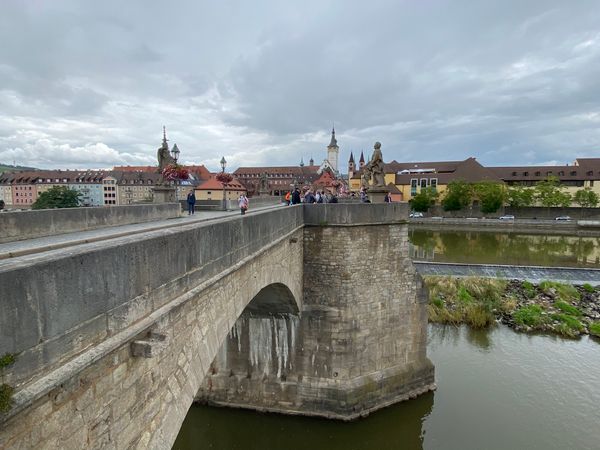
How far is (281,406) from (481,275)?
67.0 feet

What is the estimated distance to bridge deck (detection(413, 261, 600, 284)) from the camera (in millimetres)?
27734

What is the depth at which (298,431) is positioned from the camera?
1220cm

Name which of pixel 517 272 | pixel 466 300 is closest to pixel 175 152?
pixel 466 300

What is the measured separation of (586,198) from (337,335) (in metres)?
79.2

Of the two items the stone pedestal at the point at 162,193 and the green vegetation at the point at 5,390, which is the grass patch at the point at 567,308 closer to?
the stone pedestal at the point at 162,193

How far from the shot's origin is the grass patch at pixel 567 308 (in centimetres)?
2132

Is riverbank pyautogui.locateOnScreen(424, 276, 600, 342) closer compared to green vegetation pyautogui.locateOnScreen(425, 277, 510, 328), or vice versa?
riverbank pyautogui.locateOnScreen(424, 276, 600, 342)

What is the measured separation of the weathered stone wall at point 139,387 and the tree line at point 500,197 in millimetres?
71267

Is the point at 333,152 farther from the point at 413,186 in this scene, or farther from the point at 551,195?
the point at 551,195

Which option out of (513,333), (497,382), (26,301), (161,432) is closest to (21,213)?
(161,432)

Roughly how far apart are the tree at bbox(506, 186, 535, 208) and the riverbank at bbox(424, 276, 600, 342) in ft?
164

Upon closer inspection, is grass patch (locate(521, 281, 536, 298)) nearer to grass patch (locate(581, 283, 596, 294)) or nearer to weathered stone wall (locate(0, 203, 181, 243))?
grass patch (locate(581, 283, 596, 294))

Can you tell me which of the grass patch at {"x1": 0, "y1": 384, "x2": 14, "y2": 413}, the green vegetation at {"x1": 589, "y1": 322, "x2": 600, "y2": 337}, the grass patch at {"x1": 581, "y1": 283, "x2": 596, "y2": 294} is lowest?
the green vegetation at {"x1": 589, "y1": 322, "x2": 600, "y2": 337}

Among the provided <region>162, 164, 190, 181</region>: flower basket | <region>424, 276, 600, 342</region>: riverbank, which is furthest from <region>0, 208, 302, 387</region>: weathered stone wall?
<region>424, 276, 600, 342</region>: riverbank
